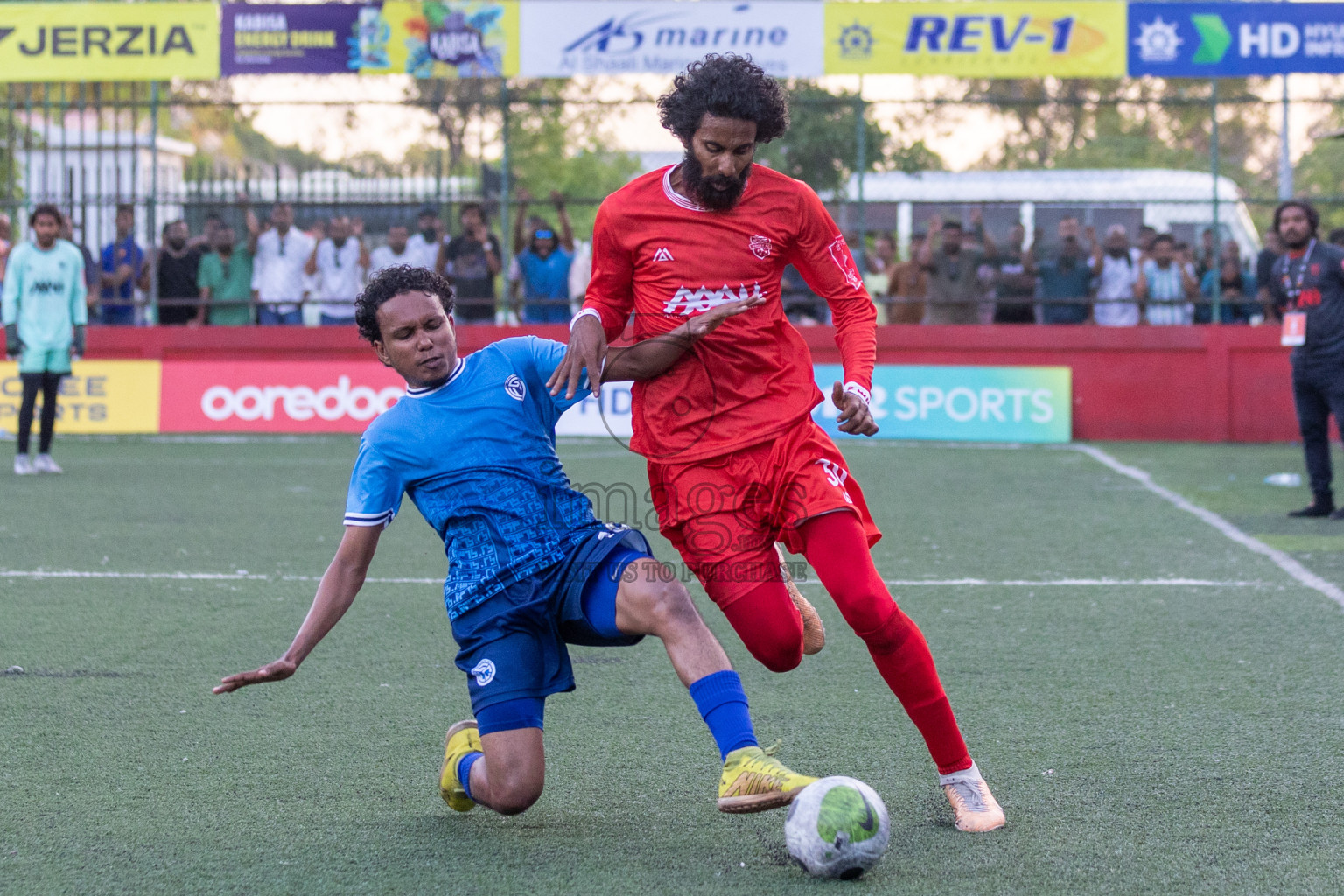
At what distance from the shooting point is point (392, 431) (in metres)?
3.81

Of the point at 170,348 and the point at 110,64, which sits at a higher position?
the point at 110,64

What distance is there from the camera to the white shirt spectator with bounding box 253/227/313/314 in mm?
15453

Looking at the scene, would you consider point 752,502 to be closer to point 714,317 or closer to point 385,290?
point 714,317

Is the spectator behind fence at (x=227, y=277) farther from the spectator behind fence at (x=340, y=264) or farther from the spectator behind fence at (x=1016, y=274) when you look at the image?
the spectator behind fence at (x=1016, y=274)

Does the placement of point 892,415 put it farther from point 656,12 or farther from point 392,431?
point 392,431

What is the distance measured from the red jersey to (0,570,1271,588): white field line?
3.38m

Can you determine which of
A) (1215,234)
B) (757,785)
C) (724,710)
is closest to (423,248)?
(1215,234)

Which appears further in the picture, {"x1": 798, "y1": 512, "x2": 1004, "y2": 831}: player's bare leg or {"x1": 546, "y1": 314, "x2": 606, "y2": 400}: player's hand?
{"x1": 546, "y1": 314, "x2": 606, "y2": 400}: player's hand

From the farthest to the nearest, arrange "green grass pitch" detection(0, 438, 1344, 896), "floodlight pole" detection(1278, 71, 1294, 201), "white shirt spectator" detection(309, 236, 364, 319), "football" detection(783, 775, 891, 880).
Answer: "floodlight pole" detection(1278, 71, 1294, 201)
"white shirt spectator" detection(309, 236, 364, 319)
"green grass pitch" detection(0, 438, 1344, 896)
"football" detection(783, 775, 891, 880)

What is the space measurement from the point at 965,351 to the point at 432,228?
225 inches

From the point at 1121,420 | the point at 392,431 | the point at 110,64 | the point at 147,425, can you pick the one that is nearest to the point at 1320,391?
the point at 1121,420

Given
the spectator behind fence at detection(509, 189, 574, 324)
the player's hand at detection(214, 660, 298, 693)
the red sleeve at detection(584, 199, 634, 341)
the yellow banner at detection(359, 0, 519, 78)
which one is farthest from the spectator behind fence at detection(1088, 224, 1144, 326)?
the player's hand at detection(214, 660, 298, 693)

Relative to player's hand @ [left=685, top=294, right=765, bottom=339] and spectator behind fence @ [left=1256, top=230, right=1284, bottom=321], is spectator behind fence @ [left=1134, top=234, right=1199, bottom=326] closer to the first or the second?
spectator behind fence @ [left=1256, top=230, right=1284, bottom=321]

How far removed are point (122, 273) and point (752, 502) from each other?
13.5 meters
